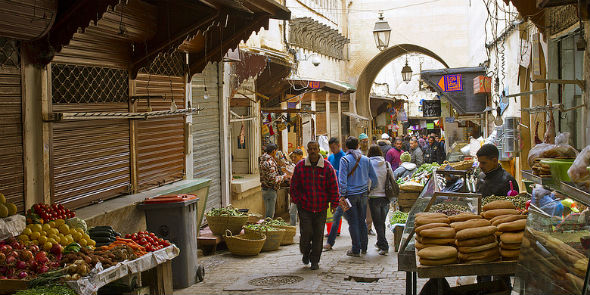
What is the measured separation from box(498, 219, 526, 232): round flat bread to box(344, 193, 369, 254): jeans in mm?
4906

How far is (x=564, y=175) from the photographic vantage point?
15.9 feet

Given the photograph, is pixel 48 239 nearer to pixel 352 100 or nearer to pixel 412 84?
pixel 352 100

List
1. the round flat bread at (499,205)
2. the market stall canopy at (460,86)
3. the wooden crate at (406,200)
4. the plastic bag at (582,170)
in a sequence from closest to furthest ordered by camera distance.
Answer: the plastic bag at (582,170), the round flat bread at (499,205), the wooden crate at (406,200), the market stall canopy at (460,86)

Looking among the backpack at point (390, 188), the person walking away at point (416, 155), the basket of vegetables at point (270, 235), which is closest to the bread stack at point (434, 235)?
the backpack at point (390, 188)

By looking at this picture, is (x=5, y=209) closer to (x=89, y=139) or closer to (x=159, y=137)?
(x=89, y=139)

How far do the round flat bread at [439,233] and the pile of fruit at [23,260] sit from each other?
285 centimetres

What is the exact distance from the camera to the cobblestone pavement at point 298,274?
7475 millimetres

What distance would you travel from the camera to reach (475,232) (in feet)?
15.0

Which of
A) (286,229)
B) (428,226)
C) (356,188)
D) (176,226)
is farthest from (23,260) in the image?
(286,229)

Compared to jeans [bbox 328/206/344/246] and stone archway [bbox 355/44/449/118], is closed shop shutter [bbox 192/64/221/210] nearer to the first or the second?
jeans [bbox 328/206/344/246]

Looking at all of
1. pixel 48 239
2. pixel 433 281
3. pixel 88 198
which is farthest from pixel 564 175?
pixel 88 198

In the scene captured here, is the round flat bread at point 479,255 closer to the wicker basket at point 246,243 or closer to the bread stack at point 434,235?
the bread stack at point 434,235

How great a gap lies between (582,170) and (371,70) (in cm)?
2718

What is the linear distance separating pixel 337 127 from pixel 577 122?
2109cm
